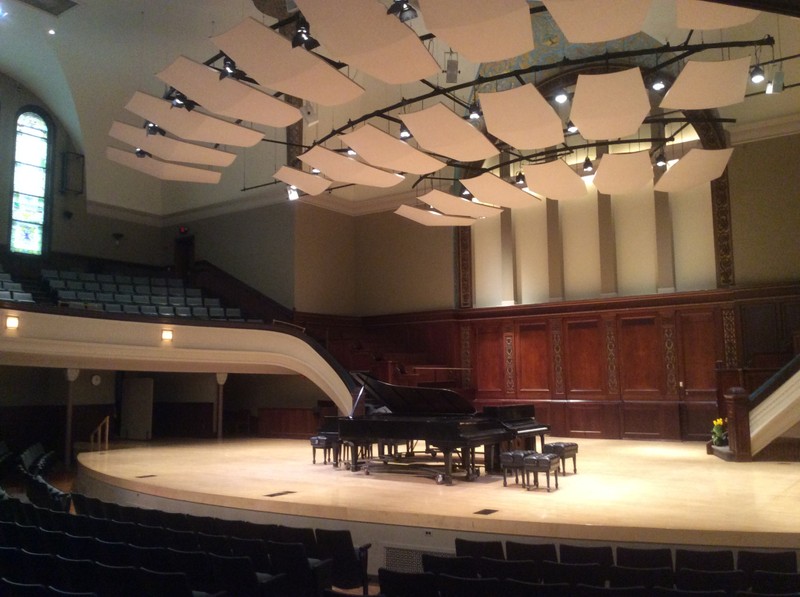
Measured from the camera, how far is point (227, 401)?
1619 cm

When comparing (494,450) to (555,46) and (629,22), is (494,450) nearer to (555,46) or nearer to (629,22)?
(629,22)

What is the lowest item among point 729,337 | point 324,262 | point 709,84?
point 729,337

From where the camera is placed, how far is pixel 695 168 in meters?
9.75

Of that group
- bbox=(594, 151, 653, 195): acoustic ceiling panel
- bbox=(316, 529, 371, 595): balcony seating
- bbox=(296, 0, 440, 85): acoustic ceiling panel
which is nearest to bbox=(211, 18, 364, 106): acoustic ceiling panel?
bbox=(296, 0, 440, 85): acoustic ceiling panel

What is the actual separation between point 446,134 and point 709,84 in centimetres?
289

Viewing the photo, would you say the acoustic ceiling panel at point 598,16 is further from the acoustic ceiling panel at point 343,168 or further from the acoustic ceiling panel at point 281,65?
the acoustic ceiling panel at point 343,168

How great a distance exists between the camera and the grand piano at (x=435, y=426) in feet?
24.6

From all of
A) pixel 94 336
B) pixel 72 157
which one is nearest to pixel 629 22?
pixel 94 336

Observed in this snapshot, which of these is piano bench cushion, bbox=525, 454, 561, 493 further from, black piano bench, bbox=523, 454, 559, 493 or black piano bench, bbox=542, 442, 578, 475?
black piano bench, bbox=542, 442, 578, 475

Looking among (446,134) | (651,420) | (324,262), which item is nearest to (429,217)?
(446,134)

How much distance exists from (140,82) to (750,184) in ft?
42.0

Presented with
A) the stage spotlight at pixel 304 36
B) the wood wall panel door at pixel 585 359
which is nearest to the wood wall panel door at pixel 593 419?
the wood wall panel door at pixel 585 359

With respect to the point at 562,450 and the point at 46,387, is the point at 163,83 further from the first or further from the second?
the point at 562,450

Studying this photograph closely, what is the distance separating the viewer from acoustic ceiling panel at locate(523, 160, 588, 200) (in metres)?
9.51
